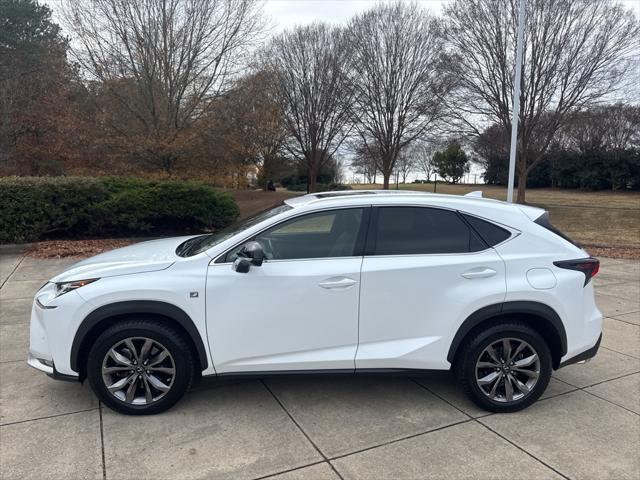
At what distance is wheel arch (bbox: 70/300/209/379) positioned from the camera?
2.99 m

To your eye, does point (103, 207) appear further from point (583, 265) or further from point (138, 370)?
point (583, 265)

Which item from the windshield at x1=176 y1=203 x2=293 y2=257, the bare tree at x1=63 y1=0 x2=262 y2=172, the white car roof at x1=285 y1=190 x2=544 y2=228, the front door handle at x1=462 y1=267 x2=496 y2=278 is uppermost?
the bare tree at x1=63 y1=0 x2=262 y2=172

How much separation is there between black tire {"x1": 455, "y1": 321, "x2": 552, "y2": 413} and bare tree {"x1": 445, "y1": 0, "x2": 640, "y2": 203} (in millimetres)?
18043

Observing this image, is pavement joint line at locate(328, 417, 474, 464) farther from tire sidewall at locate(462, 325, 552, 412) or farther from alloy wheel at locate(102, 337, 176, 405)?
alloy wheel at locate(102, 337, 176, 405)

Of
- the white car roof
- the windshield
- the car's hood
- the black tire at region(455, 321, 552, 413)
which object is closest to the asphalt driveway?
the black tire at region(455, 321, 552, 413)

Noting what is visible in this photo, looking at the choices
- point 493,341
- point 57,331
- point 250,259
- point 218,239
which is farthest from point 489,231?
point 57,331

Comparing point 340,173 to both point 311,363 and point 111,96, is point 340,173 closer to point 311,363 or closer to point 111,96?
point 111,96

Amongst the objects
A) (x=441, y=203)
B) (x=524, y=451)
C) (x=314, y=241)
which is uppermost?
(x=441, y=203)

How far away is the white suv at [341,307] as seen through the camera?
3.05 meters

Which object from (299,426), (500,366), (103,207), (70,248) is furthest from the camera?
(103,207)

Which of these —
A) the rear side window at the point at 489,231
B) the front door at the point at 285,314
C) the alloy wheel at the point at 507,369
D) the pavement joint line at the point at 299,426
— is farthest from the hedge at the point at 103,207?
the alloy wheel at the point at 507,369

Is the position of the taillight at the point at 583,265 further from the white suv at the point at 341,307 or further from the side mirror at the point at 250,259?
the side mirror at the point at 250,259

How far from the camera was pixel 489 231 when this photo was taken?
3.35 metres

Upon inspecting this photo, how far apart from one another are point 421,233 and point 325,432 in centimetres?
157
